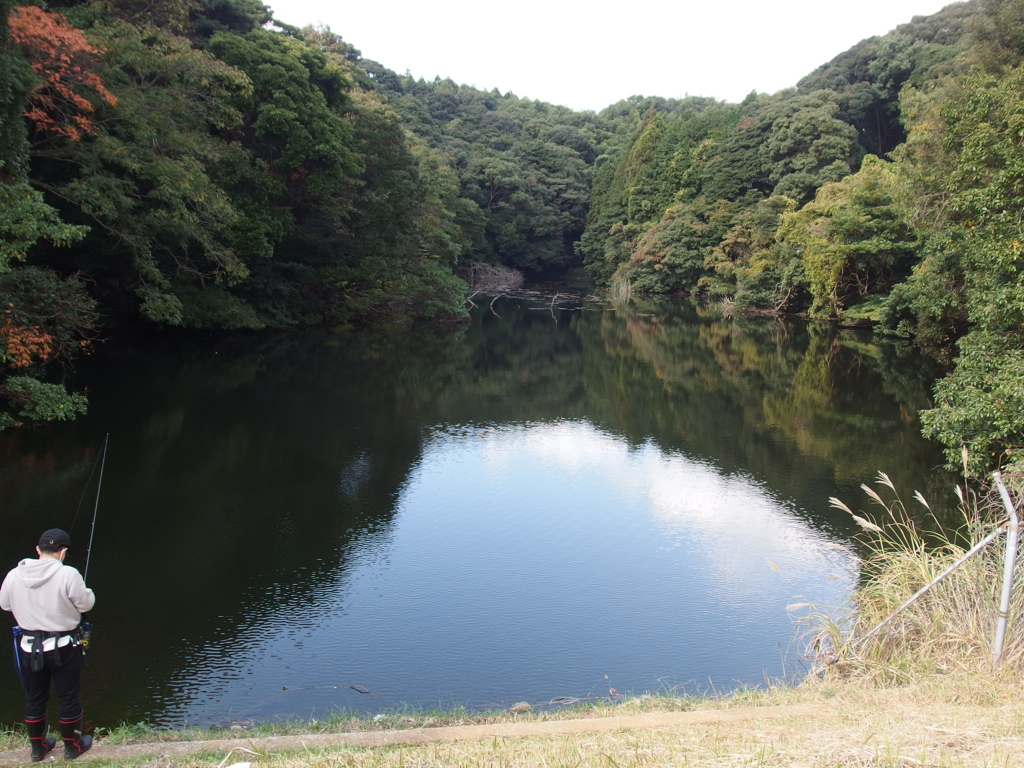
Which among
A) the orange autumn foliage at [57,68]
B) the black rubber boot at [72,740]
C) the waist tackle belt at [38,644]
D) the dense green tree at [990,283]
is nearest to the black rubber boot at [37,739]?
the black rubber boot at [72,740]

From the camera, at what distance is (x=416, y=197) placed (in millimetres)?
32719

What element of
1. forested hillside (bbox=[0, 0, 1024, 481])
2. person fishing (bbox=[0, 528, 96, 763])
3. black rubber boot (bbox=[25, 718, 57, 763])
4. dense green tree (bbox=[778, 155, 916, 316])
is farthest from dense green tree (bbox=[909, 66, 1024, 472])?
dense green tree (bbox=[778, 155, 916, 316])

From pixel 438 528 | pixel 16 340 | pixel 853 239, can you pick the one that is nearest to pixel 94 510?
pixel 16 340

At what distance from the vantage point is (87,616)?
300 inches

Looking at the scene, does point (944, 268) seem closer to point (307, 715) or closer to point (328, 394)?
point (328, 394)

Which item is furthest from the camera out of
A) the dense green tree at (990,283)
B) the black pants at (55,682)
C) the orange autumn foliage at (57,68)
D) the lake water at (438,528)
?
the orange autumn foliage at (57,68)

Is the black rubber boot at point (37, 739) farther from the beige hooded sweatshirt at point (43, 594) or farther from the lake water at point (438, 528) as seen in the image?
the lake water at point (438, 528)

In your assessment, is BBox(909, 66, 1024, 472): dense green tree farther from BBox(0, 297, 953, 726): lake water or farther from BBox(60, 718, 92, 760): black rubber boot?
BBox(60, 718, 92, 760): black rubber boot

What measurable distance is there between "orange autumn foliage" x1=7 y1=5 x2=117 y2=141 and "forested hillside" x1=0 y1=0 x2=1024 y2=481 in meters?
0.07

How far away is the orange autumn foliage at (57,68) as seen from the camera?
1281 centimetres

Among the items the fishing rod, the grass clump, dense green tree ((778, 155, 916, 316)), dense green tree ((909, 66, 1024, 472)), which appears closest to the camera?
the grass clump

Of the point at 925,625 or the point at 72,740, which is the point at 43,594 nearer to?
the point at 72,740

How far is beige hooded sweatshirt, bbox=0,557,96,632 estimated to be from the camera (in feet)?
15.4

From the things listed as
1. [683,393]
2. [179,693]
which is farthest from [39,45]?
[683,393]
